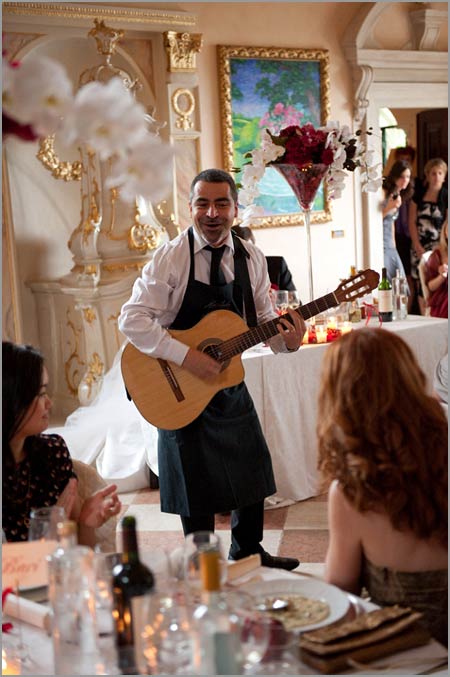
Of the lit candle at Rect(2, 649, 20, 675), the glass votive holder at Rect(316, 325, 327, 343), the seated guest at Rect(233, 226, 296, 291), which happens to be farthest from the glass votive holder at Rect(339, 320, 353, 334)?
the lit candle at Rect(2, 649, 20, 675)

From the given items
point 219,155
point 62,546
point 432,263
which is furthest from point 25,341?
point 62,546

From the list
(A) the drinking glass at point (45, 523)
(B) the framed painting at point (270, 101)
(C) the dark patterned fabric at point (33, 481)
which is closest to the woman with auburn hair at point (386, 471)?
(A) the drinking glass at point (45, 523)

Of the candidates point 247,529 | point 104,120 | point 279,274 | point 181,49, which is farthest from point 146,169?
point 181,49

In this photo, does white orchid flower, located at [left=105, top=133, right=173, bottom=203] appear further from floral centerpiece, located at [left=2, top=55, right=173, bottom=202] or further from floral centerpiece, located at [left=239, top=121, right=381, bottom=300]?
floral centerpiece, located at [left=239, top=121, right=381, bottom=300]

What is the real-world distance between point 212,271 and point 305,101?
16.9 feet

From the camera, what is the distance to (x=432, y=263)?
257 inches

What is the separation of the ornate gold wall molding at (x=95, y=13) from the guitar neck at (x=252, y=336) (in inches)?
139

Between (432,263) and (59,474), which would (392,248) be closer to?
(432,263)

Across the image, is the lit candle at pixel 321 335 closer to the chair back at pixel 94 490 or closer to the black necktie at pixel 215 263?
the black necktie at pixel 215 263

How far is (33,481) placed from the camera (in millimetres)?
2344

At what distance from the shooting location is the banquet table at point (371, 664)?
62.5 inches

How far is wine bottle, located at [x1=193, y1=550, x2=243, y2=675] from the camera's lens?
4.68 ft

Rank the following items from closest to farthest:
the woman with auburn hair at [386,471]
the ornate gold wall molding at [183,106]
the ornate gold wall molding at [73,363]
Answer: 1. the woman with auburn hair at [386,471]
2. the ornate gold wall molding at [73,363]
3. the ornate gold wall molding at [183,106]

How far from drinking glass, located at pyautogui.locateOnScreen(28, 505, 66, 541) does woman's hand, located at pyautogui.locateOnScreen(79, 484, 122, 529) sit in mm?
506
